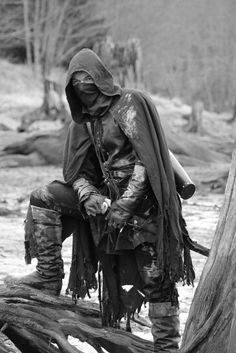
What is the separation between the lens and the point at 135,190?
15.3 ft

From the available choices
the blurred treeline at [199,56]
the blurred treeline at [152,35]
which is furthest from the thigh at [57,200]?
the blurred treeline at [199,56]

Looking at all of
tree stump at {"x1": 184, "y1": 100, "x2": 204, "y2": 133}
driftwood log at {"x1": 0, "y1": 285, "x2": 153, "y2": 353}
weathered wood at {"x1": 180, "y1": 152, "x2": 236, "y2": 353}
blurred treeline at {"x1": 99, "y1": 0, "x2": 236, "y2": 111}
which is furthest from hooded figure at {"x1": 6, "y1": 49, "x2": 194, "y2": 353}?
blurred treeline at {"x1": 99, "y1": 0, "x2": 236, "y2": 111}

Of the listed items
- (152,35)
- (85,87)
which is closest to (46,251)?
(85,87)

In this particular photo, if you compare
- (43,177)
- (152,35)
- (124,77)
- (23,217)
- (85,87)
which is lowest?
(43,177)

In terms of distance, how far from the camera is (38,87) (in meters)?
35.1

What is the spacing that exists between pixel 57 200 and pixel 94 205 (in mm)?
280

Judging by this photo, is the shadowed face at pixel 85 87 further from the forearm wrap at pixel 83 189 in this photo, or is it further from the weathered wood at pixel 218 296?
the weathered wood at pixel 218 296

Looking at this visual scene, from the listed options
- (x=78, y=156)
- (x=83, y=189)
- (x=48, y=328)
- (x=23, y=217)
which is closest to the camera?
(x=48, y=328)

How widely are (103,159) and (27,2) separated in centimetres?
3249

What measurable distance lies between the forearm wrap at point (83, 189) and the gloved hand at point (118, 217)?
0.60 feet

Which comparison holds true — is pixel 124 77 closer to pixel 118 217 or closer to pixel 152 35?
pixel 118 217

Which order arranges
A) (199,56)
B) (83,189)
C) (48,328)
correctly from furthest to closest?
(199,56), (83,189), (48,328)

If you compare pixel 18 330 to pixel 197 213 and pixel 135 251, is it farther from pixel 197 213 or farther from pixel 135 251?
pixel 197 213

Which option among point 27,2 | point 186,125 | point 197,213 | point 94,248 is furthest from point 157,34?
point 94,248
